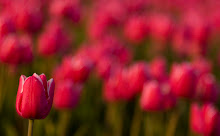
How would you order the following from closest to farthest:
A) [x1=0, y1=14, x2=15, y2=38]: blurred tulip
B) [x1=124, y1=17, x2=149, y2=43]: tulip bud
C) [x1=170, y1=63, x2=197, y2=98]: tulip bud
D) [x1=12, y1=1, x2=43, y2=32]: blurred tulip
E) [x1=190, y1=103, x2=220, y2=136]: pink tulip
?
[x1=190, y1=103, x2=220, y2=136]: pink tulip
[x1=170, y1=63, x2=197, y2=98]: tulip bud
[x1=0, y1=14, x2=15, y2=38]: blurred tulip
[x1=12, y1=1, x2=43, y2=32]: blurred tulip
[x1=124, y1=17, x2=149, y2=43]: tulip bud

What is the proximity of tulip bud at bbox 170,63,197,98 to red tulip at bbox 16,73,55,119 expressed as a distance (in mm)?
996

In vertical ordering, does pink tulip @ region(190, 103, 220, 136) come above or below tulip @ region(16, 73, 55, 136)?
below

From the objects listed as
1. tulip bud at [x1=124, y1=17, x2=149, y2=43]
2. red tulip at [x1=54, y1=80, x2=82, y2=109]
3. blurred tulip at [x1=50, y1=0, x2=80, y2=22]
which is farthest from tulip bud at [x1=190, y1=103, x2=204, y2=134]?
tulip bud at [x1=124, y1=17, x2=149, y2=43]

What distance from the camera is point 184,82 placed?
195cm

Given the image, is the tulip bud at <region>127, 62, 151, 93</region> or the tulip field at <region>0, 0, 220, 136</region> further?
the tulip bud at <region>127, 62, 151, 93</region>

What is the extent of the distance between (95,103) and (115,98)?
511 mm

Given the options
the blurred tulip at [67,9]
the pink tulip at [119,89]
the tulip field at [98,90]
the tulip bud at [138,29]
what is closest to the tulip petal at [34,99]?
the tulip field at [98,90]

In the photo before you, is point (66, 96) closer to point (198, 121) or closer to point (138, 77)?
point (138, 77)

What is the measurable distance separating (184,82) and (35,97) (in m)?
1.04

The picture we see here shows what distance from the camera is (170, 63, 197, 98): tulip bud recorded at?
6.43ft

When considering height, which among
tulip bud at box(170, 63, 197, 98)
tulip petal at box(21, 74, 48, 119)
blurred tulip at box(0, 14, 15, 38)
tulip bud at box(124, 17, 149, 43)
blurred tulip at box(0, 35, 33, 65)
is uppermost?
tulip bud at box(124, 17, 149, 43)

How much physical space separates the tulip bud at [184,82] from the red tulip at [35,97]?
3.27 ft

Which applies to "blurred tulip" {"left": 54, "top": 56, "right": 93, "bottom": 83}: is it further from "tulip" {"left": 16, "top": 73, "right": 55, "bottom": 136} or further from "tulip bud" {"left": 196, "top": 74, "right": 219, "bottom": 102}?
"tulip" {"left": 16, "top": 73, "right": 55, "bottom": 136}

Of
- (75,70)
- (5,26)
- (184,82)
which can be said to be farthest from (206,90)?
(5,26)
